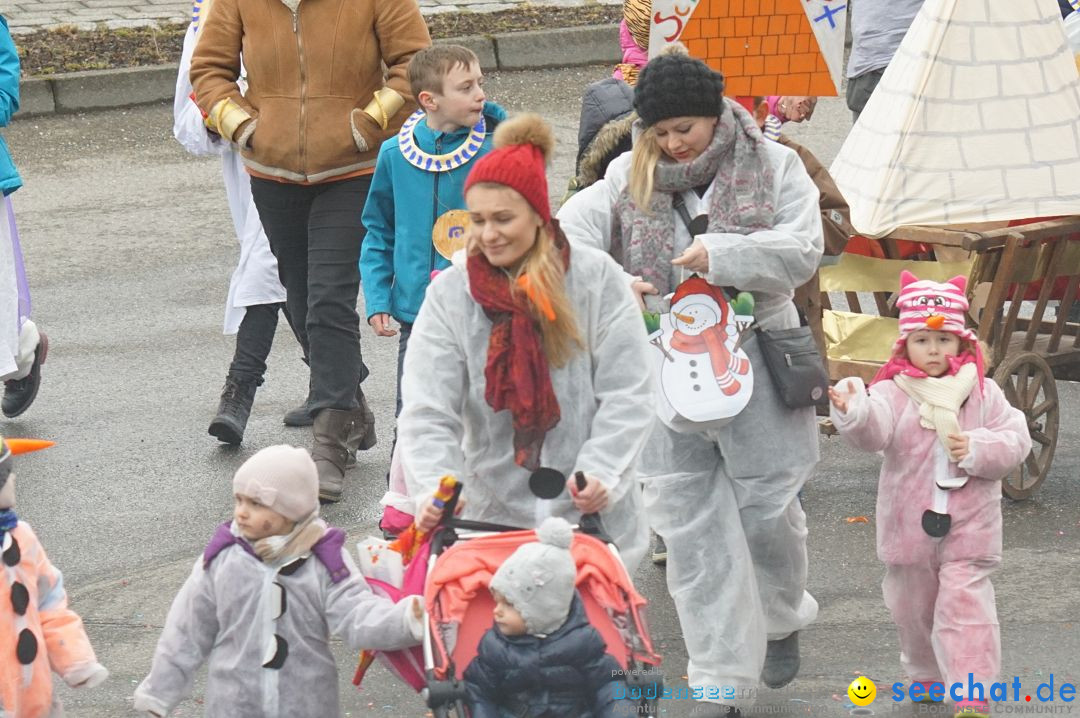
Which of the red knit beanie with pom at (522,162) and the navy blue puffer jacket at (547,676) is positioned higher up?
the red knit beanie with pom at (522,162)

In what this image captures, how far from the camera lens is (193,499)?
7410 mm

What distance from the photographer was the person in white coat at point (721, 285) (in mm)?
5137

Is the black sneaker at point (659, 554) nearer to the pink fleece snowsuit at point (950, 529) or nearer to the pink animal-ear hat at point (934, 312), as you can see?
the pink fleece snowsuit at point (950, 529)

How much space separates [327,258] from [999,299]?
2.67 meters

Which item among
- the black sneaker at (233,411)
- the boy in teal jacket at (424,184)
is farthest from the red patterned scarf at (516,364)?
the black sneaker at (233,411)

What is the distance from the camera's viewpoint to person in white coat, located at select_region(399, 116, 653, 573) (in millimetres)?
4551

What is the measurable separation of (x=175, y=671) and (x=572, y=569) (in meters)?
1.08

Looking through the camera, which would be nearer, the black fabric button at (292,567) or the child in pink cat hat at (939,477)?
the black fabric button at (292,567)

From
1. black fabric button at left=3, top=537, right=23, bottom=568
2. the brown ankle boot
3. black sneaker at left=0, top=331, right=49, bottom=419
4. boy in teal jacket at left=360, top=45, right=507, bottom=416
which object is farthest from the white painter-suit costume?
black sneaker at left=0, top=331, right=49, bottom=419

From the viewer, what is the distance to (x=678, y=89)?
510 centimetres

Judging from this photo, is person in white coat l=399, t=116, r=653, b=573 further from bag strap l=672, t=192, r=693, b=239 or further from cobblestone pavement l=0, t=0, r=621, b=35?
cobblestone pavement l=0, t=0, r=621, b=35

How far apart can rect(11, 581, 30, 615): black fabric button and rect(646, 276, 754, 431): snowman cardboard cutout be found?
188cm

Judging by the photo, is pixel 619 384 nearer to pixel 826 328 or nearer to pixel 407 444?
pixel 407 444

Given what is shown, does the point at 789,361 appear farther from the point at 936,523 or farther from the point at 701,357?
the point at 936,523
